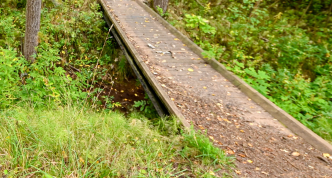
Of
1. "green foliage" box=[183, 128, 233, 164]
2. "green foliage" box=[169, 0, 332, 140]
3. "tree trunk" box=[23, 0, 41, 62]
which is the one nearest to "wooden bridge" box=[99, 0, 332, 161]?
"green foliage" box=[183, 128, 233, 164]

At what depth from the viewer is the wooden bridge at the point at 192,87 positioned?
3859 mm

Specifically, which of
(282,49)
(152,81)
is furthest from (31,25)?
(282,49)

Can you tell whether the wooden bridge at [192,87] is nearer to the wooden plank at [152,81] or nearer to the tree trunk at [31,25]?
the wooden plank at [152,81]

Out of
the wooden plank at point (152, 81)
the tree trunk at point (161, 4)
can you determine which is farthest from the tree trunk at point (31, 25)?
the tree trunk at point (161, 4)

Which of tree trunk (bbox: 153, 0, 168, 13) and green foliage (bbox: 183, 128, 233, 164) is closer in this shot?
green foliage (bbox: 183, 128, 233, 164)

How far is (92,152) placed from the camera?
2525mm

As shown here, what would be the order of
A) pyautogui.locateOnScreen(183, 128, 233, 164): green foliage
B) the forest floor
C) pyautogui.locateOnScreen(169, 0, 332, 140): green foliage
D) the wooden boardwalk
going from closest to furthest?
1. pyautogui.locateOnScreen(183, 128, 233, 164): green foliage
2. the forest floor
3. the wooden boardwalk
4. pyautogui.locateOnScreen(169, 0, 332, 140): green foliage

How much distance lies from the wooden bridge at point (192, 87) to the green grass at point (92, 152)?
695 millimetres

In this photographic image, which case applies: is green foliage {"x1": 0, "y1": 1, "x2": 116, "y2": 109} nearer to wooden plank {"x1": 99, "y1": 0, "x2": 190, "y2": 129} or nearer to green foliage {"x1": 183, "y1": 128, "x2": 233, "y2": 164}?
wooden plank {"x1": 99, "y1": 0, "x2": 190, "y2": 129}

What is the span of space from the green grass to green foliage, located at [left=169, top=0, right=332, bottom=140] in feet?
10.1

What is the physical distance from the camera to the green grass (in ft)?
7.47

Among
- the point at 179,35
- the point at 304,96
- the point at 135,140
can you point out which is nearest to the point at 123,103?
the point at 179,35

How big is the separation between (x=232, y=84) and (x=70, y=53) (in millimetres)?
5634

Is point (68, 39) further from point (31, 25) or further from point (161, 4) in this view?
point (161, 4)
